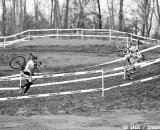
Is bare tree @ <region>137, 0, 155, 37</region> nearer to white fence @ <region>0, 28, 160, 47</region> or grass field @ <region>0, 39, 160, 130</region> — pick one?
white fence @ <region>0, 28, 160, 47</region>

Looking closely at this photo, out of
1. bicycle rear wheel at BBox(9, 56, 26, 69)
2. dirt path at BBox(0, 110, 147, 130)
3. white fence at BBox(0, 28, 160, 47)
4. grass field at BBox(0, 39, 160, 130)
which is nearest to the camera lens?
dirt path at BBox(0, 110, 147, 130)

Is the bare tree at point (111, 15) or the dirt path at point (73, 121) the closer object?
the dirt path at point (73, 121)

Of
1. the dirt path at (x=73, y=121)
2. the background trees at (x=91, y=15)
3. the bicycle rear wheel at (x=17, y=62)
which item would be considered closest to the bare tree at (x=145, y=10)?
the background trees at (x=91, y=15)

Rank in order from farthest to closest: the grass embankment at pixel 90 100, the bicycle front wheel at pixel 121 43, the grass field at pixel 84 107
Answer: the bicycle front wheel at pixel 121 43, the grass embankment at pixel 90 100, the grass field at pixel 84 107

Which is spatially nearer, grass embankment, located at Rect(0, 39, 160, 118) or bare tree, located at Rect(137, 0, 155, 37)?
grass embankment, located at Rect(0, 39, 160, 118)

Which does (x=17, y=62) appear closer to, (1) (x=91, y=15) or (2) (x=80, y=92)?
(2) (x=80, y=92)

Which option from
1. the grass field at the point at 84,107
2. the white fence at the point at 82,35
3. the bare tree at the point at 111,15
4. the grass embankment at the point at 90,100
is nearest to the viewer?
the grass field at the point at 84,107

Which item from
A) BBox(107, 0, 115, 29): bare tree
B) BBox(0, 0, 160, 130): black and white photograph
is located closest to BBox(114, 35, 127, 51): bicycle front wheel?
BBox(0, 0, 160, 130): black and white photograph

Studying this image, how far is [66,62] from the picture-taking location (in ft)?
88.4

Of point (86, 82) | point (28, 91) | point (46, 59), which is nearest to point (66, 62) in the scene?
point (46, 59)

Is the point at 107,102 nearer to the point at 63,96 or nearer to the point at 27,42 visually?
the point at 63,96

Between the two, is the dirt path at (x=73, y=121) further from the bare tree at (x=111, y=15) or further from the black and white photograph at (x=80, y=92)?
the bare tree at (x=111, y=15)

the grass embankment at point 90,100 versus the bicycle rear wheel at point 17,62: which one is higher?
the bicycle rear wheel at point 17,62

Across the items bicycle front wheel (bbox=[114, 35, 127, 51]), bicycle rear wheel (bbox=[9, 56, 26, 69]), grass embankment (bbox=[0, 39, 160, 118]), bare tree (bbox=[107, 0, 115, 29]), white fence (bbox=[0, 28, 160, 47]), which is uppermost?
bare tree (bbox=[107, 0, 115, 29])
